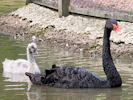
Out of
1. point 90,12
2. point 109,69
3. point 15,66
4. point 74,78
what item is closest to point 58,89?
point 74,78

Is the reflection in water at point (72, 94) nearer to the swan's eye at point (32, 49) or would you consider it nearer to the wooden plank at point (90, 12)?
the swan's eye at point (32, 49)

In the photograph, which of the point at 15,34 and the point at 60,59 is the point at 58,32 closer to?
the point at 15,34

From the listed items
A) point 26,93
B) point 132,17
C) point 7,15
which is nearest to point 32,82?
point 26,93

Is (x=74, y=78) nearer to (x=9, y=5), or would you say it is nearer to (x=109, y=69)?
(x=109, y=69)

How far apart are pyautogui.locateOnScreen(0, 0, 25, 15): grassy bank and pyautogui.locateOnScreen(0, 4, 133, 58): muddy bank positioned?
2.24 meters

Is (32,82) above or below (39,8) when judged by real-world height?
below

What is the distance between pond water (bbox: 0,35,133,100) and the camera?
9.20m

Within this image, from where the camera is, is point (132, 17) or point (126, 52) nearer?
point (126, 52)

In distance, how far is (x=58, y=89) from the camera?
9.85 meters

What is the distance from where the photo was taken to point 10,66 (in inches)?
453

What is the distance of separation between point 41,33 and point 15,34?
0.89m

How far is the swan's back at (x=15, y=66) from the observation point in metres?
11.5

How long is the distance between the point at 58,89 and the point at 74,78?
0.34 meters

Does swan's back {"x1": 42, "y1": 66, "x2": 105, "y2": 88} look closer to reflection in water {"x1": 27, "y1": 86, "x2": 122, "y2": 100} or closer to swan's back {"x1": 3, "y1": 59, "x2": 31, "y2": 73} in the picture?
reflection in water {"x1": 27, "y1": 86, "x2": 122, "y2": 100}
